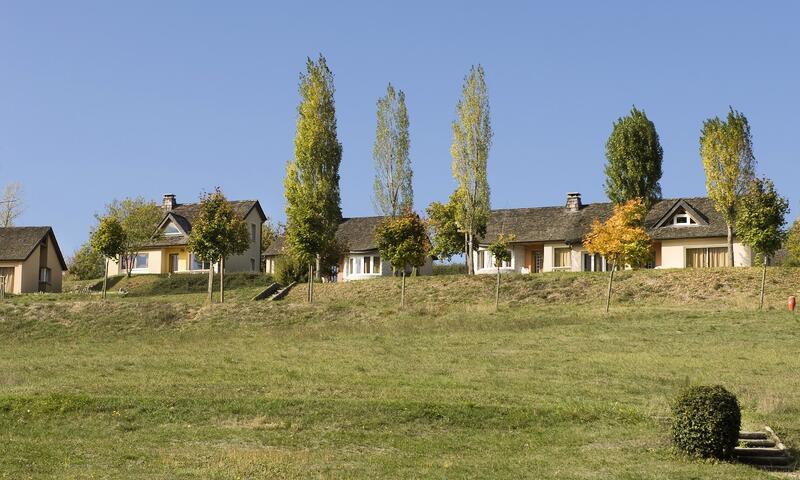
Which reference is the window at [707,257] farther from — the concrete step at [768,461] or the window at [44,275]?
the concrete step at [768,461]

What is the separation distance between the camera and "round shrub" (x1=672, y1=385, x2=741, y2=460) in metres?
25.0

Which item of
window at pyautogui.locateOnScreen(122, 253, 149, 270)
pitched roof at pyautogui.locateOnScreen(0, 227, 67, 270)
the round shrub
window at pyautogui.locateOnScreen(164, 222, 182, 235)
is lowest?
the round shrub

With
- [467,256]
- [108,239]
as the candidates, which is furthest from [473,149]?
[108,239]

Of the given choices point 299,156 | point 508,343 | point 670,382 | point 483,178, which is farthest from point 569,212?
point 670,382

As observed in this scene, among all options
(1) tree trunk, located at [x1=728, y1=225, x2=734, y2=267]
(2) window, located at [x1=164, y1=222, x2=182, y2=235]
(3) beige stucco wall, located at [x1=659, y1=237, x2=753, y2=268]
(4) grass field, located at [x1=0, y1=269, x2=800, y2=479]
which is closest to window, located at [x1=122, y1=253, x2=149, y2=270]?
(2) window, located at [x1=164, y1=222, x2=182, y2=235]

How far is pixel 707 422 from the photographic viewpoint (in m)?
25.1

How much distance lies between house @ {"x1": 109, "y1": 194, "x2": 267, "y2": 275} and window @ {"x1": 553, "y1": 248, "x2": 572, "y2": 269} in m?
26.3

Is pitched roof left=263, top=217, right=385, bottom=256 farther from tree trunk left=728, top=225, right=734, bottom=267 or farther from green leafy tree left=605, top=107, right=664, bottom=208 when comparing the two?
tree trunk left=728, top=225, right=734, bottom=267

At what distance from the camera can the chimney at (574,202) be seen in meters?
87.9

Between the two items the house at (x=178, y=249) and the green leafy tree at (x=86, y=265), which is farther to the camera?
the green leafy tree at (x=86, y=265)

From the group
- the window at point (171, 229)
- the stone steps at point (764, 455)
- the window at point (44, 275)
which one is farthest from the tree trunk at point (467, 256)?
the stone steps at point (764, 455)

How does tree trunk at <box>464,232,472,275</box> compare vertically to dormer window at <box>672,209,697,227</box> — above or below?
below

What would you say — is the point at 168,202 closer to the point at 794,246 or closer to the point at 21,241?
the point at 21,241

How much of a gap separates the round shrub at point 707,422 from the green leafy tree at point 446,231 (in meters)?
60.0
